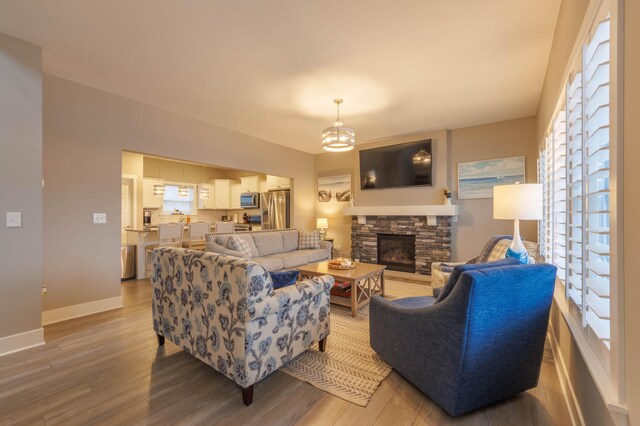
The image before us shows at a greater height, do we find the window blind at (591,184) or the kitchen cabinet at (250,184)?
the kitchen cabinet at (250,184)

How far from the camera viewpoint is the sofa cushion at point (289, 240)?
17.7 feet

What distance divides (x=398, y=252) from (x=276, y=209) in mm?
3068

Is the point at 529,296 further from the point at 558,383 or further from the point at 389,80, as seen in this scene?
the point at 389,80

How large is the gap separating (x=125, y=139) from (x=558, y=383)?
5.14m

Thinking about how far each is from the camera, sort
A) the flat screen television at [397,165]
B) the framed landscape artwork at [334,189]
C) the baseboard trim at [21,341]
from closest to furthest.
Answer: the baseboard trim at [21,341] → the flat screen television at [397,165] → the framed landscape artwork at [334,189]

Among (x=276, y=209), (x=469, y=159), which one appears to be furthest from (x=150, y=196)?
(x=469, y=159)

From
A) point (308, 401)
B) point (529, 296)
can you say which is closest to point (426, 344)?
point (529, 296)

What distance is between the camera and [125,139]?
12.3 ft

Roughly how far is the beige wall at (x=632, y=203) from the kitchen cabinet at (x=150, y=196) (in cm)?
777

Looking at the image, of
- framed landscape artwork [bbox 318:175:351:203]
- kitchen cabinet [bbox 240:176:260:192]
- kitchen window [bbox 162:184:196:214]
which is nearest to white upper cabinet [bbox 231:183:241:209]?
kitchen cabinet [bbox 240:176:260:192]

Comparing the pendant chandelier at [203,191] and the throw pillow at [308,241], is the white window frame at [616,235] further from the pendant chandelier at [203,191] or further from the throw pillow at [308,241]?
the pendant chandelier at [203,191]

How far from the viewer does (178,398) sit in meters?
1.86

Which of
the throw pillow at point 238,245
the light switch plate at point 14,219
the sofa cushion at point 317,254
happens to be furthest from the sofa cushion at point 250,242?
the light switch plate at point 14,219

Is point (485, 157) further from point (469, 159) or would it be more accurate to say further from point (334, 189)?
point (334, 189)
